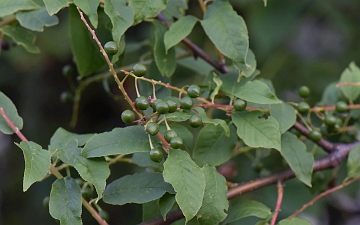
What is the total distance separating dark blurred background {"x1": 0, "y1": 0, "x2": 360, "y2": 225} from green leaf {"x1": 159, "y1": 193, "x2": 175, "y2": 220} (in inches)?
32.2

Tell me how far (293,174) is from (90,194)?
404 mm

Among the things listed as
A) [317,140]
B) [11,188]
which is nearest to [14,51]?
[11,188]

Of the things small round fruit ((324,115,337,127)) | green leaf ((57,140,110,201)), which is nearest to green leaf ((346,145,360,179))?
small round fruit ((324,115,337,127))

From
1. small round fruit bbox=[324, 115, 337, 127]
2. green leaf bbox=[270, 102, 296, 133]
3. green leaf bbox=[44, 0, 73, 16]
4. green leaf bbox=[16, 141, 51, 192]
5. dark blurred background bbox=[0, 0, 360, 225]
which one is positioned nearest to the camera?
green leaf bbox=[16, 141, 51, 192]

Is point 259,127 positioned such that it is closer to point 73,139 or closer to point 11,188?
point 73,139

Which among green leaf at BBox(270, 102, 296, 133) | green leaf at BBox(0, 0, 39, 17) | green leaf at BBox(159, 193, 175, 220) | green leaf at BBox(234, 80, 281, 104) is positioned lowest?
green leaf at BBox(159, 193, 175, 220)

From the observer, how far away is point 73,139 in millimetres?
882

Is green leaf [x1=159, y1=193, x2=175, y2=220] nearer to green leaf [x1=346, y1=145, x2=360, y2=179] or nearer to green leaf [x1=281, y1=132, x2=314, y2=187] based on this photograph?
green leaf [x1=281, y1=132, x2=314, y2=187]

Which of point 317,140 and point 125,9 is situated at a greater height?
point 125,9

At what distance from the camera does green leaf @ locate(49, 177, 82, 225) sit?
76 centimetres

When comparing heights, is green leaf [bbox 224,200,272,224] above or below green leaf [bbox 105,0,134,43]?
below

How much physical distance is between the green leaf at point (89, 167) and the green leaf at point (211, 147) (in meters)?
0.19

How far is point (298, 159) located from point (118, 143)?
360 millimetres

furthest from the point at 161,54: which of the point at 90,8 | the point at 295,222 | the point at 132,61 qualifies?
the point at 132,61
